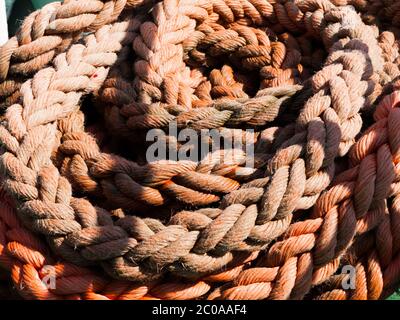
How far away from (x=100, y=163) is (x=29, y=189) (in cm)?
19

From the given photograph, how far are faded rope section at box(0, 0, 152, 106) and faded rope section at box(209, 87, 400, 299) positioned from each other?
846mm

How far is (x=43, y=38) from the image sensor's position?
1.59m

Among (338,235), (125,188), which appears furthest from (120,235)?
(338,235)

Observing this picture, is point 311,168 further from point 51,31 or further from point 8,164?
point 51,31

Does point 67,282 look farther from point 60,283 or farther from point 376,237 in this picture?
point 376,237

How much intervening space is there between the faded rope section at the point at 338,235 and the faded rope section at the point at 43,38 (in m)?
0.85

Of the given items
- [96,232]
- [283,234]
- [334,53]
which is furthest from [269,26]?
[96,232]

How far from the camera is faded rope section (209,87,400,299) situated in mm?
1216

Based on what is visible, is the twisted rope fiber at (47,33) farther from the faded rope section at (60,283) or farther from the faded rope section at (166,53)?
the faded rope section at (60,283)

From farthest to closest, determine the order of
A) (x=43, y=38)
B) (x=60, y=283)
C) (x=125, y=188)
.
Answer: (x=43, y=38), (x=125, y=188), (x=60, y=283)

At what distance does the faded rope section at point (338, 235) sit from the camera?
3.99ft

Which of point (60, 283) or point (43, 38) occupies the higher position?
point (43, 38)

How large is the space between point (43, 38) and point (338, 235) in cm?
100

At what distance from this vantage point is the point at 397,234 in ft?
4.16
